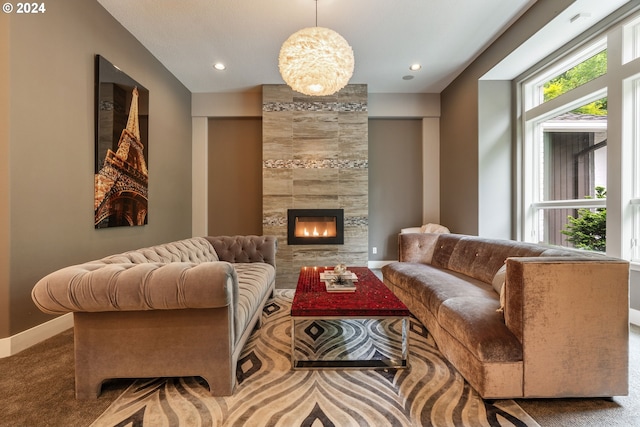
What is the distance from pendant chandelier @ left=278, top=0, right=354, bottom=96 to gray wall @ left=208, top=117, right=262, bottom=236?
104 inches

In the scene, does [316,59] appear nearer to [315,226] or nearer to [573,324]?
[573,324]

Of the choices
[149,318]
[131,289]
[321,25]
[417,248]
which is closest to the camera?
[131,289]

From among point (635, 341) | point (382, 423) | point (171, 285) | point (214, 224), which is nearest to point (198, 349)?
point (171, 285)

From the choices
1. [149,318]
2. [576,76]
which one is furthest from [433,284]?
[576,76]

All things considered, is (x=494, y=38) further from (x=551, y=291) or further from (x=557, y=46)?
(x=551, y=291)

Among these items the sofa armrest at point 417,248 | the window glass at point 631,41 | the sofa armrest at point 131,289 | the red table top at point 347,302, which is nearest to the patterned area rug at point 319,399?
the red table top at point 347,302

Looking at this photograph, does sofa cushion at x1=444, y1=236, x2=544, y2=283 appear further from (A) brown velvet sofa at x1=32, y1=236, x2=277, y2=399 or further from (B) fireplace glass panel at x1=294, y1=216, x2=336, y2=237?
(A) brown velvet sofa at x1=32, y1=236, x2=277, y2=399

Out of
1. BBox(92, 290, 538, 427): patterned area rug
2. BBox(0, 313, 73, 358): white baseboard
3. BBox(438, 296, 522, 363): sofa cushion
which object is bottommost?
BBox(92, 290, 538, 427): patterned area rug

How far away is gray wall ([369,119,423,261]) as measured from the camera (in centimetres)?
525

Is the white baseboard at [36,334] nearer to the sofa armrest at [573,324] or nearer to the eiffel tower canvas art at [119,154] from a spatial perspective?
the eiffel tower canvas art at [119,154]

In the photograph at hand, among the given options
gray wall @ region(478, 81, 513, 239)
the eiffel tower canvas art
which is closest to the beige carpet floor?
the eiffel tower canvas art

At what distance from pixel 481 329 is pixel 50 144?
3436 millimetres

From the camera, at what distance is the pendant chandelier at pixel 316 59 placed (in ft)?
8.03

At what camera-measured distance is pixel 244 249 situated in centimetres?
336
